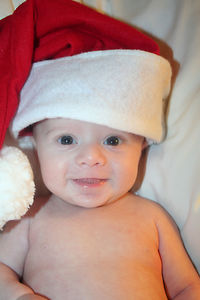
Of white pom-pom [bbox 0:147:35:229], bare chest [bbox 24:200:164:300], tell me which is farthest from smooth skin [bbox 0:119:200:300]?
white pom-pom [bbox 0:147:35:229]

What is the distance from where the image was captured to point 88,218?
1.02 metres

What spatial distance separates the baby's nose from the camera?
0.92 m

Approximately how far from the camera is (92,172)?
943 mm

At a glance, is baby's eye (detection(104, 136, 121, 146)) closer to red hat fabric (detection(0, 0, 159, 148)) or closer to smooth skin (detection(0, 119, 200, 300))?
smooth skin (detection(0, 119, 200, 300))

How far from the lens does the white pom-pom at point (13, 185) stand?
806mm

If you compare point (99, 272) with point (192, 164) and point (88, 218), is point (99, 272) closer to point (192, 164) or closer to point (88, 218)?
point (88, 218)

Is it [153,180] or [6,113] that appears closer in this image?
[6,113]

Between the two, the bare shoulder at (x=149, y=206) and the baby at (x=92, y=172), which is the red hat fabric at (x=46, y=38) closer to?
the baby at (x=92, y=172)

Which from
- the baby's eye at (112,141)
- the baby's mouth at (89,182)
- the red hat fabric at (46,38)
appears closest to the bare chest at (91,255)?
the baby's mouth at (89,182)

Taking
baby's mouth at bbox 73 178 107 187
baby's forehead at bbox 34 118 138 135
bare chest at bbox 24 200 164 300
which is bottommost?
bare chest at bbox 24 200 164 300

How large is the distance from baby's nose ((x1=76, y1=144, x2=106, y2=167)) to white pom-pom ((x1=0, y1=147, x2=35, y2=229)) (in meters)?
0.14

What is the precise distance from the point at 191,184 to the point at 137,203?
0.18 m

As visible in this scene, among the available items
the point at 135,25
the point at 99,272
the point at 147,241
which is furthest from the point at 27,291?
the point at 135,25

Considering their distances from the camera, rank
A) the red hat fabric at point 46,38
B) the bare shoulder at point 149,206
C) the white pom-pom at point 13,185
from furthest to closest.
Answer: the bare shoulder at point 149,206 → the red hat fabric at point 46,38 → the white pom-pom at point 13,185
